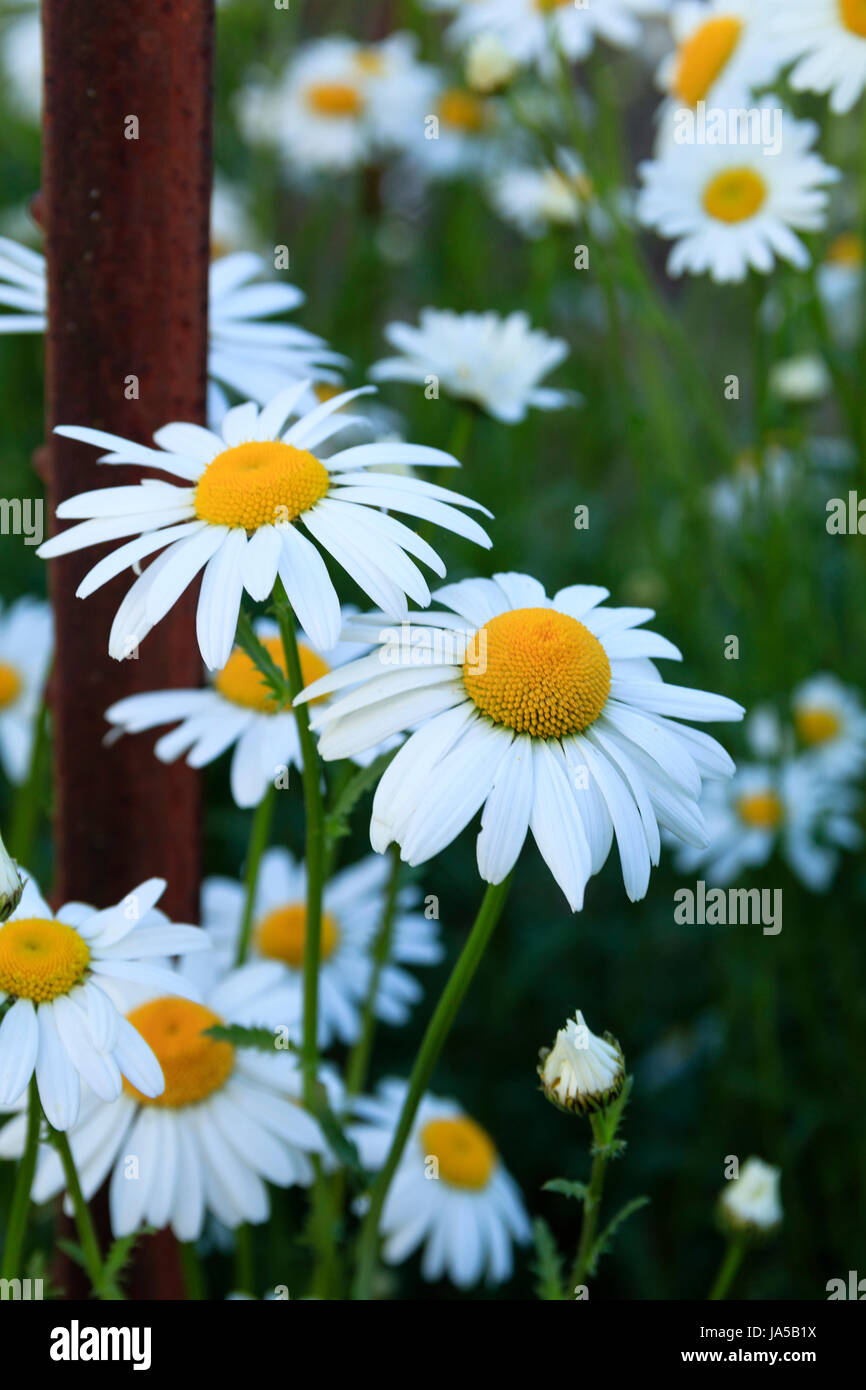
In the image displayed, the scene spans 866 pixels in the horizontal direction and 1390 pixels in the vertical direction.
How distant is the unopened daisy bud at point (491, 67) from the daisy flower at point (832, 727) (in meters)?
0.77

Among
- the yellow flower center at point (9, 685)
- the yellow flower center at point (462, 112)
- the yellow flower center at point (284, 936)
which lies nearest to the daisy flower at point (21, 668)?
the yellow flower center at point (9, 685)

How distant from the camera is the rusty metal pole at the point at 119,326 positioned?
78 cm

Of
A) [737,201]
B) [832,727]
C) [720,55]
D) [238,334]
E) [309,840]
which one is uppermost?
[720,55]

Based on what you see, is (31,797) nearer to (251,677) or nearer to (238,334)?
(251,677)

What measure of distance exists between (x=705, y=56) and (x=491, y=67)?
0.24m

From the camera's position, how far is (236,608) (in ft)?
1.94

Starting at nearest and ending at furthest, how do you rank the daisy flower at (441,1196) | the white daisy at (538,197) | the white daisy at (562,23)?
the daisy flower at (441,1196)
the white daisy at (562,23)
the white daisy at (538,197)

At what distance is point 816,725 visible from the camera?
5.43 ft

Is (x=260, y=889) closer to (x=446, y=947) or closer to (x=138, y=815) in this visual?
(x=138, y=815)

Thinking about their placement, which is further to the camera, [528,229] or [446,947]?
[528,229]

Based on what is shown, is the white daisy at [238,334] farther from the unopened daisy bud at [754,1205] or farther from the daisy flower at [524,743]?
the unopened daisy bud at [754,1205]

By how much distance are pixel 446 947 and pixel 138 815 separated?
2.42 feet

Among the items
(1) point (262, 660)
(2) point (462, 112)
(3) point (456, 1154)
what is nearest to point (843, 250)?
(2) point (462, 112)
